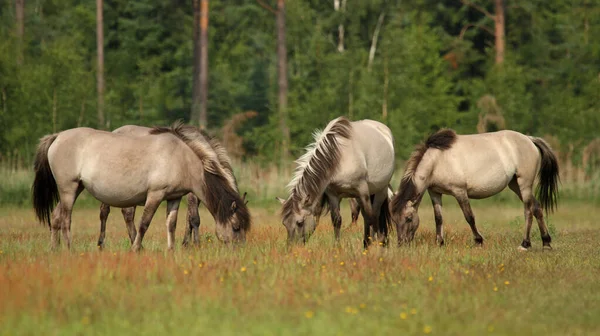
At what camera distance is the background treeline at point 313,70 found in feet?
100

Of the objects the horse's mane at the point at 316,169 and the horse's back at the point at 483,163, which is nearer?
the horse's mane at the point at 316,169

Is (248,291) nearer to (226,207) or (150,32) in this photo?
(226,207)

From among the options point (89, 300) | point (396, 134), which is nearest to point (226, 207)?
point (89, 300)

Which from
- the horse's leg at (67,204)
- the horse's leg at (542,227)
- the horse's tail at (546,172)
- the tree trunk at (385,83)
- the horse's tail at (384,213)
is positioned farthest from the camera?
the tree trunk at (385,83)

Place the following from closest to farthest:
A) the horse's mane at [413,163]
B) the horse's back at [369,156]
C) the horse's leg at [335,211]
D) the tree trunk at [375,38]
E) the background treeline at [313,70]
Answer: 1. the horse's back at [369,156]
2. the horse's leg at [335,211]
3. the horse's mane at [413,163]
4. the background treeline at [313,70]
5. the tree trunk at [375,38]

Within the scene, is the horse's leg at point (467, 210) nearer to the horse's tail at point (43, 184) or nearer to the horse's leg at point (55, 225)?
the horse's leg at point (55, 225)

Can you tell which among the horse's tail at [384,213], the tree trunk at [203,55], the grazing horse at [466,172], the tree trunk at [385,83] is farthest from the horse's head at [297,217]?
the tree trunk at [385,83]

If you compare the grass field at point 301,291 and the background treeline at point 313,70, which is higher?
the background treeline at point 313,70

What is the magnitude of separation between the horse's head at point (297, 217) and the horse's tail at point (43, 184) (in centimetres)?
359

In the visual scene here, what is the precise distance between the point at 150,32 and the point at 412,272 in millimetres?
39786

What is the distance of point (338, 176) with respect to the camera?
1302 centimetres

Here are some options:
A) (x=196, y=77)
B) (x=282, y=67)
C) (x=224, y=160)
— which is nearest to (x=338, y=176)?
(x=224, y=160)

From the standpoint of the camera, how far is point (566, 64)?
42.1 m

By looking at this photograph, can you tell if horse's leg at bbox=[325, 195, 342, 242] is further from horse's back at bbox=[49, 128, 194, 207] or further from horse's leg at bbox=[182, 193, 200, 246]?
horse's back at bbox=[49, 128, 194, 207]
